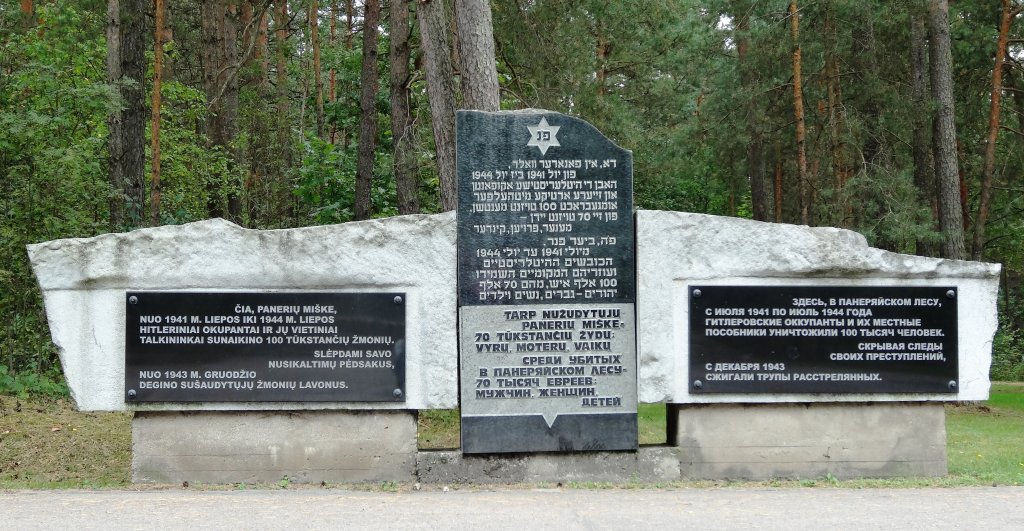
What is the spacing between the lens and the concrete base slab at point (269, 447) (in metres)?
7.12

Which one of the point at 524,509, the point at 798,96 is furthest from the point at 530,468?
the point at 798,96

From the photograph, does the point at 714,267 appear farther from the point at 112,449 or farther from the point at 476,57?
the point at 112,449

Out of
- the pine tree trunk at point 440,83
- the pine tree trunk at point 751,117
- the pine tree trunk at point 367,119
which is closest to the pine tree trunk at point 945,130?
the pine tree trunk at point 751,117

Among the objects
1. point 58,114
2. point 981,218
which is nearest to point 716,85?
point 981,218

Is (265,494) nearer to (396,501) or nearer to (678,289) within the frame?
(396,501)

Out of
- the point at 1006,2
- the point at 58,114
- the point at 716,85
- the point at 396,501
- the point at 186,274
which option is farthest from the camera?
the point at 716,85

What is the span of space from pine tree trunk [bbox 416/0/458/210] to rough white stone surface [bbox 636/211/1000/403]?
15.7 feet

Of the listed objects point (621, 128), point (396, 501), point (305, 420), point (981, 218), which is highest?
point (621, 128)

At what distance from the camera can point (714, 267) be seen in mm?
7254

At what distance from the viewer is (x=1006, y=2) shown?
71.1 ft

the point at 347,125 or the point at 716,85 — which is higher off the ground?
→ the point at 716,85

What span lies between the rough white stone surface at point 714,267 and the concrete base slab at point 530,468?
1.83 feet

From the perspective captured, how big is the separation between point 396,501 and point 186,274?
2271mm

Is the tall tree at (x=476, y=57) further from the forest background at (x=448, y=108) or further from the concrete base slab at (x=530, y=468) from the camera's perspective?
the concrete base slab at (x=530, y=468)
